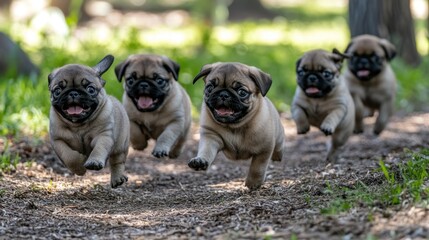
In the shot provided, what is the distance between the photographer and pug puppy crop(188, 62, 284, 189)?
7.28 metres

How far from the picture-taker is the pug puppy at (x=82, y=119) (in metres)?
7.32

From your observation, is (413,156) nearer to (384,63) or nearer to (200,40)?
(384,63)

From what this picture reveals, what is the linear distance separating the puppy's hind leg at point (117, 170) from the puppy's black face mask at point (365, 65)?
3670mm

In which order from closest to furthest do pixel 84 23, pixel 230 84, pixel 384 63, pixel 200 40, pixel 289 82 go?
pixel 230 84 < pixel 384 63 < pixel 289 82 < pixel 200 40 < pixel 84 23

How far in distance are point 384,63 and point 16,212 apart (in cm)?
558

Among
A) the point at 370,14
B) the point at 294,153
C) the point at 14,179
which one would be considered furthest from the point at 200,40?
the point at 14,179

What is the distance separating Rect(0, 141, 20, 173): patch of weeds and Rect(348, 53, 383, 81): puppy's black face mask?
4.20m

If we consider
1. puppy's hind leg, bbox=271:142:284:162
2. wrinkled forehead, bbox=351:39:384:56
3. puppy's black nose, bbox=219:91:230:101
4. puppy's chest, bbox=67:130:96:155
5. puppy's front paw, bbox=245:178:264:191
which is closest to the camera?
puppy's black nose, bbox=219:91:230:101

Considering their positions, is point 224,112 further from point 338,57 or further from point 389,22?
point 389,22

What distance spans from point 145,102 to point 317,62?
1891 millimetres

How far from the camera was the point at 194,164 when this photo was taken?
6988 mm

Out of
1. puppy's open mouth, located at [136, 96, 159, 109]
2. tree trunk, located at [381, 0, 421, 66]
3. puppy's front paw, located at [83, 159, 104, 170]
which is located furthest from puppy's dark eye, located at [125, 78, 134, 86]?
tree trunk, located at [381, 0, 421, 66]

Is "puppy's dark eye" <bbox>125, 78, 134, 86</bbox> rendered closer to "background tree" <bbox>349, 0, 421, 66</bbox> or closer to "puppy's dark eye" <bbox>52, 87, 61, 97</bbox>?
"puppy's dark eye" <bbox>52, 87, 61, 97</bbox>

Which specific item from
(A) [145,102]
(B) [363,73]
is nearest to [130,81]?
(A) [145,102]
